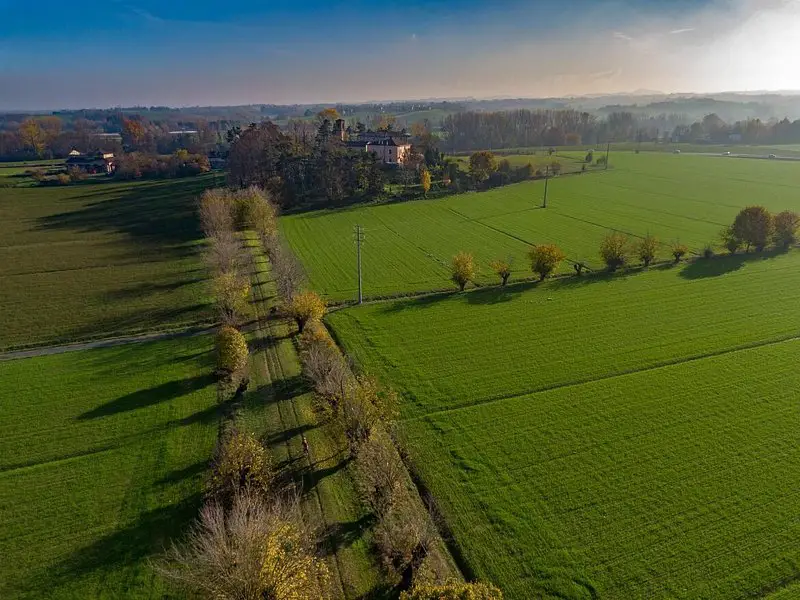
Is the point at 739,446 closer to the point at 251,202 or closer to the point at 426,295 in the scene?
the point at 426,295

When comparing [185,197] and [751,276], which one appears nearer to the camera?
[751,276]

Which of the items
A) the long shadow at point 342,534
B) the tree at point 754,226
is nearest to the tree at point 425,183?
the tree at point 754,226

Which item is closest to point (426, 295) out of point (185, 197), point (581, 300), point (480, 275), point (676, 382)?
point (480, 275)

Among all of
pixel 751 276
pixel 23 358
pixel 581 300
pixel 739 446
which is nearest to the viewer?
pixel 739 446

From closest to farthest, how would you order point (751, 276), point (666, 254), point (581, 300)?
point (581, 300) < point (751, 276) < point (666, 254)

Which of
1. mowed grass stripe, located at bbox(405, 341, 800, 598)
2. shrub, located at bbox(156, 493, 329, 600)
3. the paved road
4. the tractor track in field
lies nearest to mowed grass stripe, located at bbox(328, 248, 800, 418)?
mowed grass stripe, located at bbox(405, 341, 800, 598)

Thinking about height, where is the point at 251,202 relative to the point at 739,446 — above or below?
above

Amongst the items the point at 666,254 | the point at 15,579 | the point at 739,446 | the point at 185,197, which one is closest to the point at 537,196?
the point at 666,254
